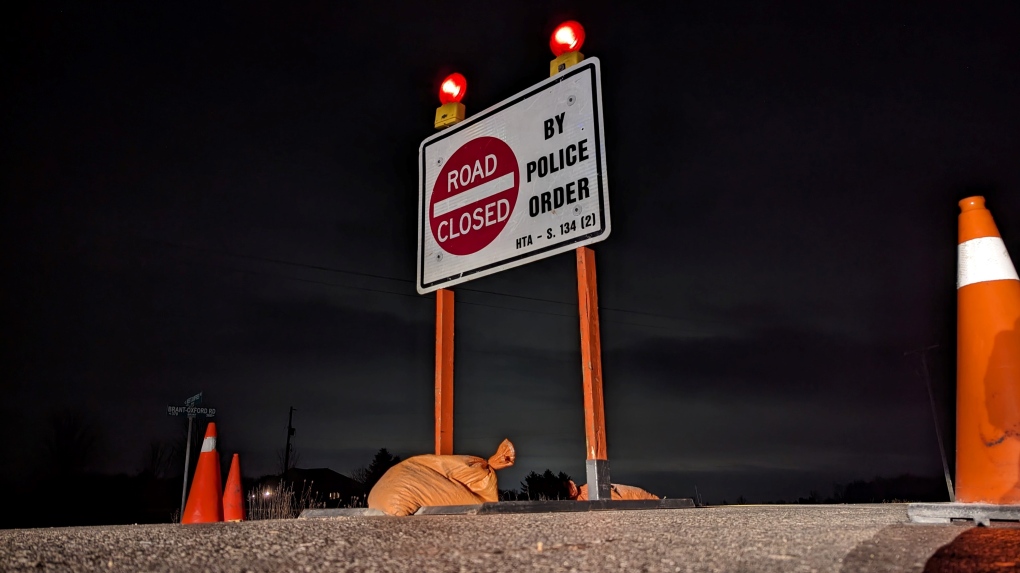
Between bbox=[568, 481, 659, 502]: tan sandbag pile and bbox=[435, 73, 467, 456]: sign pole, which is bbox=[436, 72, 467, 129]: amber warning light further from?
bbox=[568, 481, 659, 502]: tan sandbag pile

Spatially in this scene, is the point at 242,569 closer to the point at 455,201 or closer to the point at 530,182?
the point at 530,182

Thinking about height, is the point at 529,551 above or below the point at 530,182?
below

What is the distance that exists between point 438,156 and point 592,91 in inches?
70.5

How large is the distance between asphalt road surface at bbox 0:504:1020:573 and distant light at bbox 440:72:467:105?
4887 millimetres

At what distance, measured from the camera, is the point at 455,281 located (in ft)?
Result: 19.4

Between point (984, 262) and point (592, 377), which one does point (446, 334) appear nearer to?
point (592, 377)

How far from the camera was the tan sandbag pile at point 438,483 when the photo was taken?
4179 mm

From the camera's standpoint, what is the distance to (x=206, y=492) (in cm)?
642

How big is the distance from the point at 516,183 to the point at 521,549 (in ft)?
13.3

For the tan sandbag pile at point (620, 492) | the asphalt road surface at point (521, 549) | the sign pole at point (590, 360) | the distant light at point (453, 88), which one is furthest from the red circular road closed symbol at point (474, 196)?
the asphalt road surface at point (521, 549)

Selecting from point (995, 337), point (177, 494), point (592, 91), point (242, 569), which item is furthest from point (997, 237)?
point (177, 494)

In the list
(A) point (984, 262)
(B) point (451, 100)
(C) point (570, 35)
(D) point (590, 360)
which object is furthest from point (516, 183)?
(A) point (984, 262)

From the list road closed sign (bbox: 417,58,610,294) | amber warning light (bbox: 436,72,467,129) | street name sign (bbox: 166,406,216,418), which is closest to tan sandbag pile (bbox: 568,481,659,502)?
road closed sign (bbox: 417,58,610,294)

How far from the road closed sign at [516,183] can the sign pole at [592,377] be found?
0.92 feet
